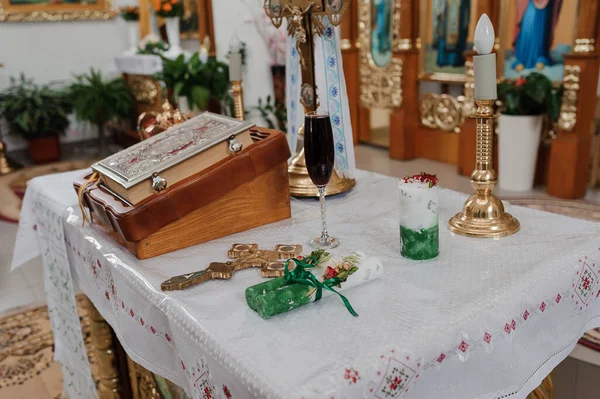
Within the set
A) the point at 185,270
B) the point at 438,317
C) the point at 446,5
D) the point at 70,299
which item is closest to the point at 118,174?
the point at 185,270

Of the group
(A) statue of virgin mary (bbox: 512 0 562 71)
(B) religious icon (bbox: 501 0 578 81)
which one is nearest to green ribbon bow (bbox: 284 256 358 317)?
(B) religious icon (bbox: 501 0 578 81)

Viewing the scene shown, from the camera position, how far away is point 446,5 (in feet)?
17.7

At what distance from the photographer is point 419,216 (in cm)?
108

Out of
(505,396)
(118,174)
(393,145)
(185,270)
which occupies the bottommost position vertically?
(393,145)

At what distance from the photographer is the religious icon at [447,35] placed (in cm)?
524

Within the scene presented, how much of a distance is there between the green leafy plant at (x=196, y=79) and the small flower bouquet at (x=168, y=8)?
81cm

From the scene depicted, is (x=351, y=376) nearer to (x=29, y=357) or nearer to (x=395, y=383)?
(x=395, y=383)

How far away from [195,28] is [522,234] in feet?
21.2

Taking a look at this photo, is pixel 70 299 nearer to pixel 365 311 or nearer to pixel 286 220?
pixel 286 220

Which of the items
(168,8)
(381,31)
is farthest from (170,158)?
(168,8)

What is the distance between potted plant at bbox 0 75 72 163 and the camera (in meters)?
7.13

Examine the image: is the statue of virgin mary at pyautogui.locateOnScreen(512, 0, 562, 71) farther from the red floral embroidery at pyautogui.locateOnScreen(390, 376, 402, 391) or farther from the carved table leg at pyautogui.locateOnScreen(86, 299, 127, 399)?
the red floral embroidery at pyautogui.locateOnScreen(390, 376, 402, 391)

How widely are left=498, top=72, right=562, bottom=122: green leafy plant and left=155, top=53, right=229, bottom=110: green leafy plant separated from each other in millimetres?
2771

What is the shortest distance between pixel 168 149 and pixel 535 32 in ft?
13.5
